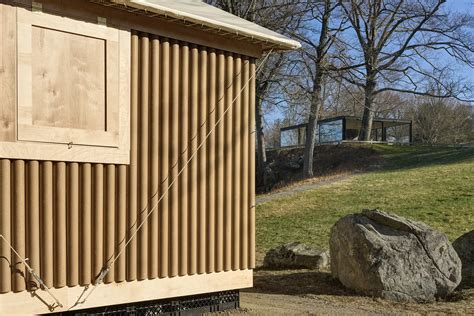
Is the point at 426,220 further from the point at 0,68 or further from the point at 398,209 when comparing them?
the point at 0,68

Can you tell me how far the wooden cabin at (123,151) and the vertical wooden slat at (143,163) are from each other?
Result: 12 mm

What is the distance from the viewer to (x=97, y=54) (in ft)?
20.5

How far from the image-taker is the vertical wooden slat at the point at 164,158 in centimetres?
680

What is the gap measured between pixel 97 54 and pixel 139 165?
4.16 ft

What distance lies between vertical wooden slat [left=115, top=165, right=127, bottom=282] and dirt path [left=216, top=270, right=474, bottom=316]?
163cm

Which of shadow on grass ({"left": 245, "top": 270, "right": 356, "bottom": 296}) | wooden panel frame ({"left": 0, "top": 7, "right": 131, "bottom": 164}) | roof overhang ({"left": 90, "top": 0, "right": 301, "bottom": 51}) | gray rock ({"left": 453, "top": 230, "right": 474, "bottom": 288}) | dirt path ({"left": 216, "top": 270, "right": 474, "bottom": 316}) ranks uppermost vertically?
roof overhang ({"left": 90, "top": 0, "right": 301, "bottom": 51})

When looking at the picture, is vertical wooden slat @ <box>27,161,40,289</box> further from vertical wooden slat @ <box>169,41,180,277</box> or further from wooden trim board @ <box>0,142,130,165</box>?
vertical wooden slat @ <box>169,41,180,277</box>

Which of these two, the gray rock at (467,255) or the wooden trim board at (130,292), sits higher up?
the wooden trim board at (130,292)

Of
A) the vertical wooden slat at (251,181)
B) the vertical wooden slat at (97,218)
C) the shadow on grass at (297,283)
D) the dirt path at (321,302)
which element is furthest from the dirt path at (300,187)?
the vertical wooden slat at (97,218)

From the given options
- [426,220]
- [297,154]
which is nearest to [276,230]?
[426,220]

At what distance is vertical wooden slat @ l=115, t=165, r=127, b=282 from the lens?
6387 millimetres

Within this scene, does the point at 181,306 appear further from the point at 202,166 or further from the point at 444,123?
the point at 444,123

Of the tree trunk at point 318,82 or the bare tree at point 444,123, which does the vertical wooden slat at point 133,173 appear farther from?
the bare tree at point 444,123

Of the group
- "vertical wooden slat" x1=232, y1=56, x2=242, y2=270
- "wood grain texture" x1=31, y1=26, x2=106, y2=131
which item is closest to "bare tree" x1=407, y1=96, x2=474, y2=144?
"vertical wooden slat" x1=232, y1=56, x2=242, y2=270
